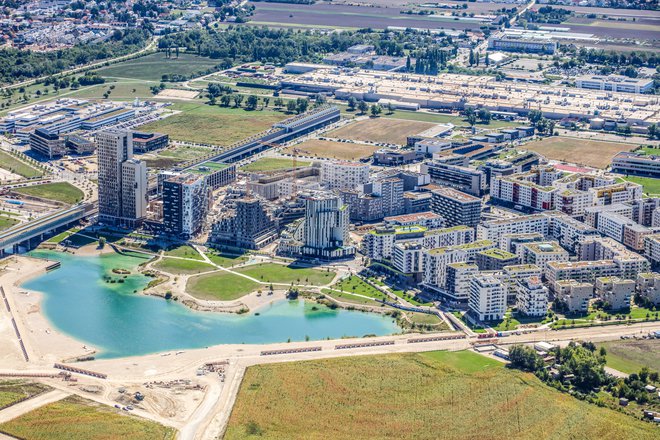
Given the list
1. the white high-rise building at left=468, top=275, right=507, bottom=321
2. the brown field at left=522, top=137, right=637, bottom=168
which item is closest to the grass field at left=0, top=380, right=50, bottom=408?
the white high-rise building at left=468, top=275, right=507, bottom=321

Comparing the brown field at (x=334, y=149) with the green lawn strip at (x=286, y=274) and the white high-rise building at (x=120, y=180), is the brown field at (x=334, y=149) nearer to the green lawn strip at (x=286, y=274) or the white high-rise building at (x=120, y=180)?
the white high-rise building at (x=120, y=180)

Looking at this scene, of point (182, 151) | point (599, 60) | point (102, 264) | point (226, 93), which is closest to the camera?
point (102, 264)

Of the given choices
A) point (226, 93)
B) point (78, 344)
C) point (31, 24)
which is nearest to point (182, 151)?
point (226, 93)

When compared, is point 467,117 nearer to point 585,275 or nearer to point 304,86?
point 304,86

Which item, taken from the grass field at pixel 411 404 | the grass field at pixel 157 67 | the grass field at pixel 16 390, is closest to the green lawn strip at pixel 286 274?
the grass field at pixel 411 404

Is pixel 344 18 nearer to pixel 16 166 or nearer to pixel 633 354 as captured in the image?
pixel 16 166

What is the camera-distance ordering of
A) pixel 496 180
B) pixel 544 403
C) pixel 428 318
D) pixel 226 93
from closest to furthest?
pixel 544 403
pixel 428 318
pixel 496 180
pixel 226 93

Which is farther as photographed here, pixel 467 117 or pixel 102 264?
pixel 467 117

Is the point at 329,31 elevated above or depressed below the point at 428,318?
above
